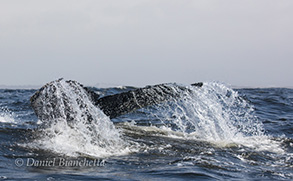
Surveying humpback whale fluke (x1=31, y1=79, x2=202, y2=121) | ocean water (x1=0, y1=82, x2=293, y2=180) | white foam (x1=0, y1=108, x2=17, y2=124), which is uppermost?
humpback whale fluke (x1=31, y1=79, x2=202, y2=121)

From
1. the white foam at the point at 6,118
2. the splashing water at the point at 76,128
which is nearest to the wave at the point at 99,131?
the splashing water at the point at 76,128

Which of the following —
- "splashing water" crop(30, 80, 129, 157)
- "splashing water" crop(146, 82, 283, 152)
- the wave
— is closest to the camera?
"splashing water" crop(30, 80, 129, 157)

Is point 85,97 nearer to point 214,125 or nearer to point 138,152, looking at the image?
point 138,152

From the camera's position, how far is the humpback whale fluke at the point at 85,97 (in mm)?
6574

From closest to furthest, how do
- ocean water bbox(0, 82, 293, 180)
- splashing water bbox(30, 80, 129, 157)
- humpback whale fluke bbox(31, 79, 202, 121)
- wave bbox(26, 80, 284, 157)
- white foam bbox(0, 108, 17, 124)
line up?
ocean water bbox(0, 82, 293, 180) < splashing water bbox(30, 80, 129, 157) < wave bbox(26, 80, 284, 157) < humpback whale fluke bbox(31, 79, 202, 121) < white foam bbox(0, 108, 17, 124)

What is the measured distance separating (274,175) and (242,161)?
81 cm

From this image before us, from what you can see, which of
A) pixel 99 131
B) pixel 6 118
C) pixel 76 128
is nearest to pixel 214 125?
pixel 99 131

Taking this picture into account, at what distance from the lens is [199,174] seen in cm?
518

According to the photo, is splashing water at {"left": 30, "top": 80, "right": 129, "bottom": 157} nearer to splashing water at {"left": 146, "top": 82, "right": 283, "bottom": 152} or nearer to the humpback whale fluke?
the humpback whale fluke

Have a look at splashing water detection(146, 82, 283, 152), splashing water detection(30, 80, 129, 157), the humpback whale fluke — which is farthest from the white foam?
splashing water detection(146, 82, 283, 152)

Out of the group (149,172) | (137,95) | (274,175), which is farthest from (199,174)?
(137,95)

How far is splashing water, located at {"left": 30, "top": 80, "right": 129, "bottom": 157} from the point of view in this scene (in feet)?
20.8

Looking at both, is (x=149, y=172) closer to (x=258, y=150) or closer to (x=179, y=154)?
(x=179, y=154)

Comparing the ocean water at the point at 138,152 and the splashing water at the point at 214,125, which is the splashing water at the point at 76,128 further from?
the splashing water at the point at 214,125
